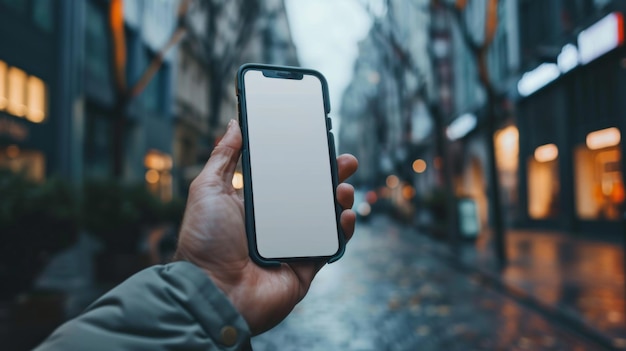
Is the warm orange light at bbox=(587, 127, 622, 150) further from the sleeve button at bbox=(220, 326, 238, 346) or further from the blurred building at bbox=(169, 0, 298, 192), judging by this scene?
the sleeve button at bbox=(220, 326, 238, 346)

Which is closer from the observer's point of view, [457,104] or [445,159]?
[445,159]

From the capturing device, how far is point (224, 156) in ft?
5.84

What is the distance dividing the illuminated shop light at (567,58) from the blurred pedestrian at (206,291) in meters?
19.6

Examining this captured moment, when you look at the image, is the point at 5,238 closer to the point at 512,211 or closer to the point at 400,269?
the point at 400,269

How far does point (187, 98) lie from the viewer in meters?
36.2

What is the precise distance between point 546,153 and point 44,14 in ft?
61.3

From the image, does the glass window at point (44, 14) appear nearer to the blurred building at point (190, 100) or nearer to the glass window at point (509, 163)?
the blurred building at point (190, 100)

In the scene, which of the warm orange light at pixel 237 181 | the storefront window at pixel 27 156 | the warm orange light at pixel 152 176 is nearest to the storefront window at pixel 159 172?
the warm orange light at pixel 152 176

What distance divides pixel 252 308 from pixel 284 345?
4.78 meters

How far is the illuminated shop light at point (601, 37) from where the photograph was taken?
52.7ft

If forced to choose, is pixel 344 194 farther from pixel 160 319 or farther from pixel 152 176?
pixel 152 176

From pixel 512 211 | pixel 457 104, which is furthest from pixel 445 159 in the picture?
pixel 457 104

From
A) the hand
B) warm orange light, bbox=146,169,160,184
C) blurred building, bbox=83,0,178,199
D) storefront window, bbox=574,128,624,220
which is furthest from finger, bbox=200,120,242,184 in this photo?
warm orange light, bbox=146,169,160,184

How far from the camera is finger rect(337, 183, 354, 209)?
5.98ft
